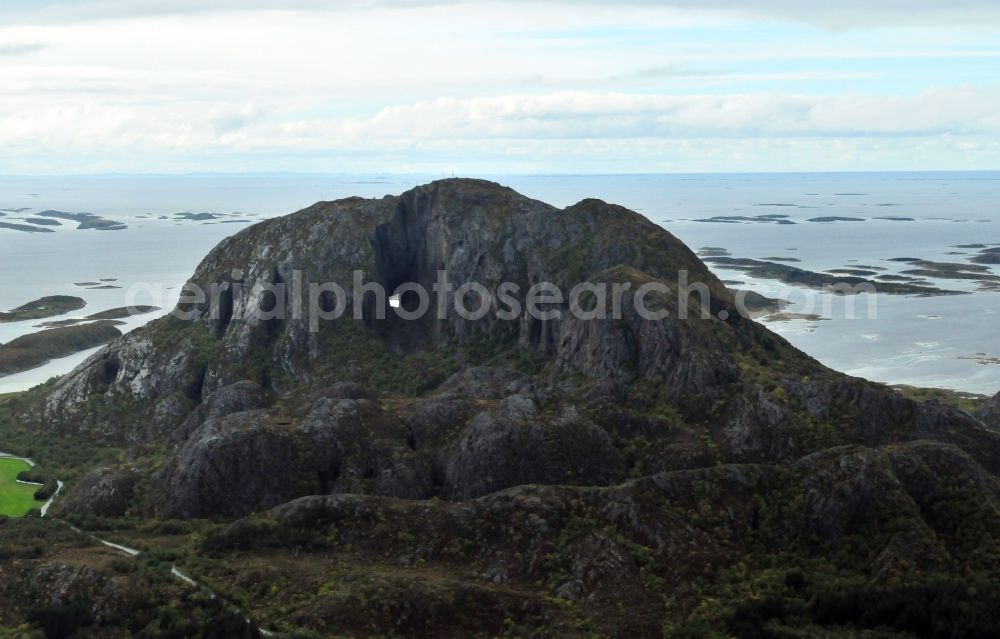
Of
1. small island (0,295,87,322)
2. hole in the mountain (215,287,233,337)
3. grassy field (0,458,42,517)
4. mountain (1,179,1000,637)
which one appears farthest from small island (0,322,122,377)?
grassy field (0,458,42,517)

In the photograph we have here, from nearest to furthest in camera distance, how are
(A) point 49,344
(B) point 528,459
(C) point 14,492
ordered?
(B) point 528,459 < (C) point 14,492 < (A) point 49,344

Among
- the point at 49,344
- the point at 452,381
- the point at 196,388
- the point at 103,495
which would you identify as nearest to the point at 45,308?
the point at 49,344

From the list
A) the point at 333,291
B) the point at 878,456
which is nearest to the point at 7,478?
the point at 333,291

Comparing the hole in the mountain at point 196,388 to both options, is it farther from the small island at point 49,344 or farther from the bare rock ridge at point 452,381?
the small island at point 49,344

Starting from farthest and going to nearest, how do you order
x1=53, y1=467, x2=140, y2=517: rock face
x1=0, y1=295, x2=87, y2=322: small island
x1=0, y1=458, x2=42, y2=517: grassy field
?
x1=0, y1=295, x2=87, y2=322: small island
x1=0, y1=458, x2=42, y2=517: grassy field
x1=53, y1=467, x2=140, y2=517: rock face

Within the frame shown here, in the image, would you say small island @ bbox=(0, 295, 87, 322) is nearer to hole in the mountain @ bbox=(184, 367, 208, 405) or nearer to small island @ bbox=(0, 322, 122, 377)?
small island @ bbox=(0, 322, 122, 377)

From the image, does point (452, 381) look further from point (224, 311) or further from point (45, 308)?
point (45, 308)
